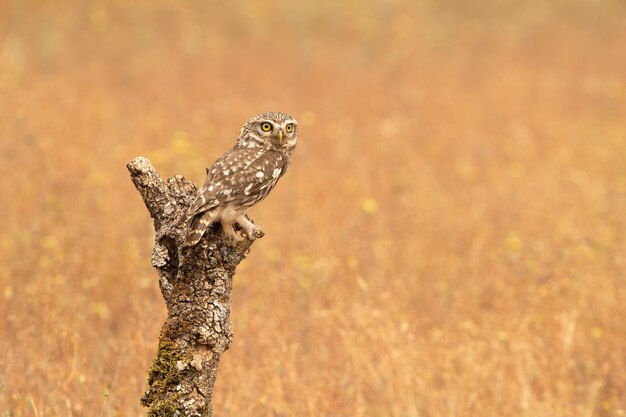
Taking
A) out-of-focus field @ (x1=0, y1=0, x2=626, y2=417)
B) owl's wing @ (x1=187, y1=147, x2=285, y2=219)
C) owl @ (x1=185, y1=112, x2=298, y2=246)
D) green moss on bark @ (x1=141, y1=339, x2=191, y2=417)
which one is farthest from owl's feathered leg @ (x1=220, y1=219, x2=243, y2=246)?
out-of-focus field @ (x1=0, y1=0, x2=626, y2=417)

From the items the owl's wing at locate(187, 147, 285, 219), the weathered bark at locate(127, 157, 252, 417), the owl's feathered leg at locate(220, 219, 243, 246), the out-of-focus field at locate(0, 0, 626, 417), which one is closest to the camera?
the weathered bark at locate(127, 157, 252, 417)

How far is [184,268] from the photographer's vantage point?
4.55 metres

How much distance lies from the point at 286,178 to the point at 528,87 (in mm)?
6520

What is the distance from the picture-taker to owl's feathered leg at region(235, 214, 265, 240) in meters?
4.88

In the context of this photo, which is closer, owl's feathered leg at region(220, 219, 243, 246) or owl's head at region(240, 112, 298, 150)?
owl's feathered leg at region(220, 219, 243, 246)

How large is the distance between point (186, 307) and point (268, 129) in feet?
4.78

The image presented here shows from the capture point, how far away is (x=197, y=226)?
14.6ft

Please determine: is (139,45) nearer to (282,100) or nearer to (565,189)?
(282,100)

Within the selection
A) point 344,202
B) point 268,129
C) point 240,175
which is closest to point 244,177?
point 240,175

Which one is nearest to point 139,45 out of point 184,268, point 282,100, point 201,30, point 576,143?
point 201,30

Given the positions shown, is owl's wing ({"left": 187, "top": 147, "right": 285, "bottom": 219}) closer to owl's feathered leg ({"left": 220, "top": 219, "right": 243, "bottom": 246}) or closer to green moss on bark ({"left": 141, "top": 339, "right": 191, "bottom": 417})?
owl's feathered leg ({"left": 220, "top": 219, "right": 243, "bottom": 246})

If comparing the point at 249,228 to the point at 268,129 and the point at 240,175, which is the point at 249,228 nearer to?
the point at 240,175

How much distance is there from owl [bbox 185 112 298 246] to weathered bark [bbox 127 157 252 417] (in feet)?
0.34

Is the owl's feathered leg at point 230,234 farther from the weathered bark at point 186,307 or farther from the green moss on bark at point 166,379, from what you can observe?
the green moss on bark at point 166,379
